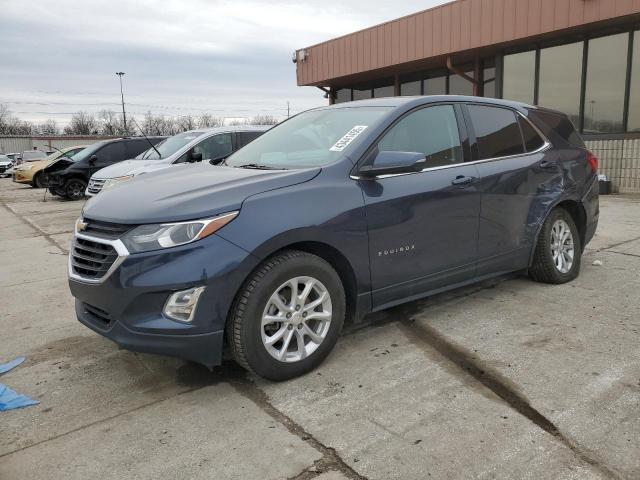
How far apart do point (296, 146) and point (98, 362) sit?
2004 millimetres

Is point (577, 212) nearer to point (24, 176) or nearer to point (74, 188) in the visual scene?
point (74, 188)

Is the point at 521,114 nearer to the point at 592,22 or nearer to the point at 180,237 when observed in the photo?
the point at 180,237

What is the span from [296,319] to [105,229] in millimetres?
1197

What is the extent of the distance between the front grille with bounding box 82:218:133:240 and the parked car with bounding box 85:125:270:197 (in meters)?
6.33

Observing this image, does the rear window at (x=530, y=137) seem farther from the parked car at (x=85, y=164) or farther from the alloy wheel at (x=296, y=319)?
the parked car at (x=85, y=164)

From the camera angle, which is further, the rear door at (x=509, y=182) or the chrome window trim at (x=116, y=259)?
the rear door at (x=509, y=182)

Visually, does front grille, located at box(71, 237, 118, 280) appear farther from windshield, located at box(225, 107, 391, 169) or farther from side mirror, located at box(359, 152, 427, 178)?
side mirror, located at box(359, 152, 427, 178)

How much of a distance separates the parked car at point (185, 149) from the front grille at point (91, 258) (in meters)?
6.33

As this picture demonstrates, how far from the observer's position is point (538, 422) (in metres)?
2.64

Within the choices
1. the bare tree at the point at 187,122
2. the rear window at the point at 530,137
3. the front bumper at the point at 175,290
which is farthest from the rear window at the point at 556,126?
the bare tree at the point at 187,122

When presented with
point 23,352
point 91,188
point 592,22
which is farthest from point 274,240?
point 592,22

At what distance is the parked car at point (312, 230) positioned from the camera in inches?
109

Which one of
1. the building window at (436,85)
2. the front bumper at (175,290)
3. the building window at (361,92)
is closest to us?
the front bumper at (175,290)

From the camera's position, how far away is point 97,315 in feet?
10.0
